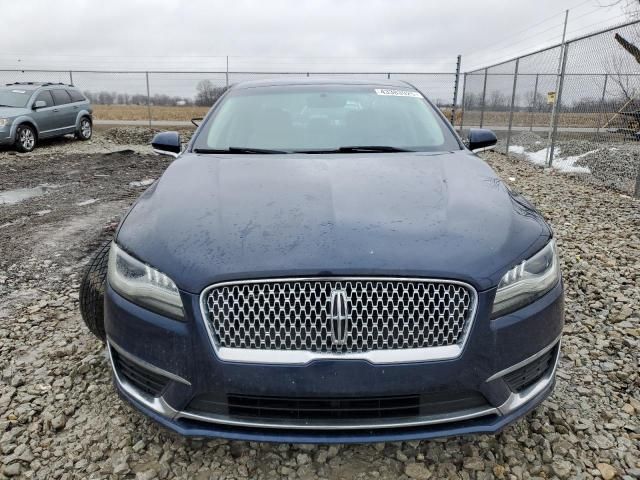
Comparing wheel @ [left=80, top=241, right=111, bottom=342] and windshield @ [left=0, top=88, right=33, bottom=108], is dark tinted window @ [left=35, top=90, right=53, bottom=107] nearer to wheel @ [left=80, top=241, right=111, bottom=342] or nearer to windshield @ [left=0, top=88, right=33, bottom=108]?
windshield @ [left=0, top=88, right=33, bottom=108]

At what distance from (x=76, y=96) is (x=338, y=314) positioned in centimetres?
1521

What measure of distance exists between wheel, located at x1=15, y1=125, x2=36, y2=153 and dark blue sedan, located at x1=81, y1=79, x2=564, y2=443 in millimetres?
11553

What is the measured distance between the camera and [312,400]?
1.63m

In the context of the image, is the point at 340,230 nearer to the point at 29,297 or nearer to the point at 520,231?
the point at 520,231

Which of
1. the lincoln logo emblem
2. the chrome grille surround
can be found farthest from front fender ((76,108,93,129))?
the lincoln logo emblem

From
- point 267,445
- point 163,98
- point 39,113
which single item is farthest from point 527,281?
point 163,98

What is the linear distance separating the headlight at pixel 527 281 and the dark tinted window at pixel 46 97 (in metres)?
13.7

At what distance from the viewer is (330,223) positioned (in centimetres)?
183

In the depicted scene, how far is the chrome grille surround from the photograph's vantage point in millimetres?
1608

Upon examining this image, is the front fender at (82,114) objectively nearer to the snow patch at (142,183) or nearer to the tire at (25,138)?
the tire at (25,138)

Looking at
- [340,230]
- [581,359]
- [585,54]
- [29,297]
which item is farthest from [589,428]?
[585,54]

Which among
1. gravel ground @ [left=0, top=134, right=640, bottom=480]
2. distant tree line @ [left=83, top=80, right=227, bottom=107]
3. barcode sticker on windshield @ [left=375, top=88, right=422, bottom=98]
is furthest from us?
distant tree line @ [left=83, top=80, right=227, bottom=107]

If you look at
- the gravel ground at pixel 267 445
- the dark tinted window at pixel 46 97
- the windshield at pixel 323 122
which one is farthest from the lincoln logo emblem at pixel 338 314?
the dark tinted window at pixel 46 97

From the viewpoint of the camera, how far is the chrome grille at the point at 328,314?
5.28 feet
